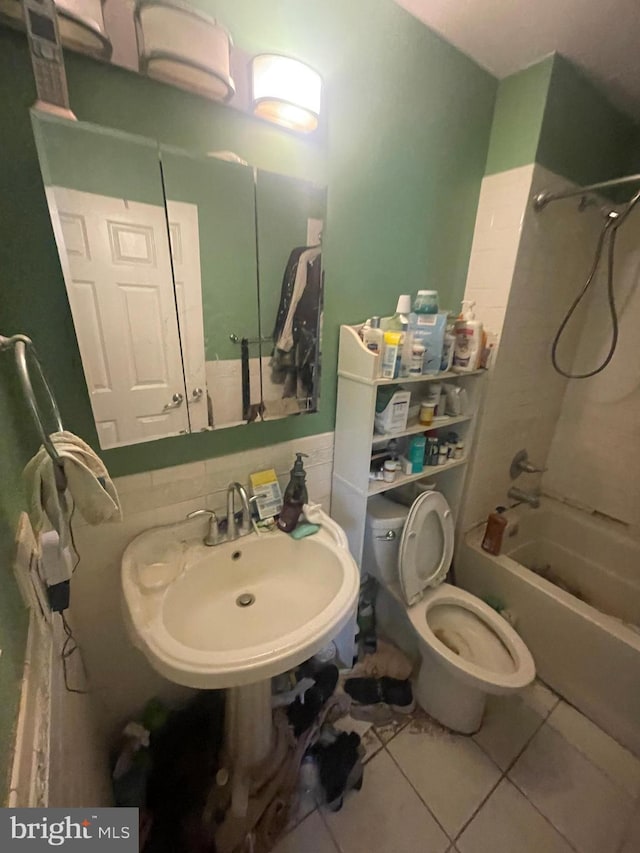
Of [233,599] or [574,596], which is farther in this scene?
[574,596]

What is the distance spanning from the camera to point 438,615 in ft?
4.85

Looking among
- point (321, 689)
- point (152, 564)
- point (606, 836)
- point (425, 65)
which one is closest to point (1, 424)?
point (152, 564)

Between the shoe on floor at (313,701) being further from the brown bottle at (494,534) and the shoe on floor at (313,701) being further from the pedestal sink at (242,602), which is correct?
the brown bottle at (494,534)

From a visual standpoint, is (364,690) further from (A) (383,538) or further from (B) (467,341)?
(B) (467,341)

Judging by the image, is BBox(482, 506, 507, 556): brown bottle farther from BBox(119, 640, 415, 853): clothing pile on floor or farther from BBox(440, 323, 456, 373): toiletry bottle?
BBox(440, 323, 456, 373): toiletry bottle

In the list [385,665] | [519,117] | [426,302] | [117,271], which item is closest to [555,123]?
[519,117]

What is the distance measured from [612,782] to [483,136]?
2300mm

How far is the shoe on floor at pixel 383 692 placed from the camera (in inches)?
55.3

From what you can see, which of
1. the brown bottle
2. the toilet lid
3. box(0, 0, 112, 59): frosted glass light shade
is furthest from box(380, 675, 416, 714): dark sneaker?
box(0, 0, 112, 59): frosted glass light shade

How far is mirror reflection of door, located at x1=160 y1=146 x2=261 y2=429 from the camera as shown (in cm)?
83

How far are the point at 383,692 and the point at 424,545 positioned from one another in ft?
2.01

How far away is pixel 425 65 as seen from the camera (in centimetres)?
109

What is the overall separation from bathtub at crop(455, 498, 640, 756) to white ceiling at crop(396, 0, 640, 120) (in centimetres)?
171

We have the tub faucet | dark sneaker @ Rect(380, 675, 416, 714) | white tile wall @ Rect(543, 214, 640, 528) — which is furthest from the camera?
the tub faucet
